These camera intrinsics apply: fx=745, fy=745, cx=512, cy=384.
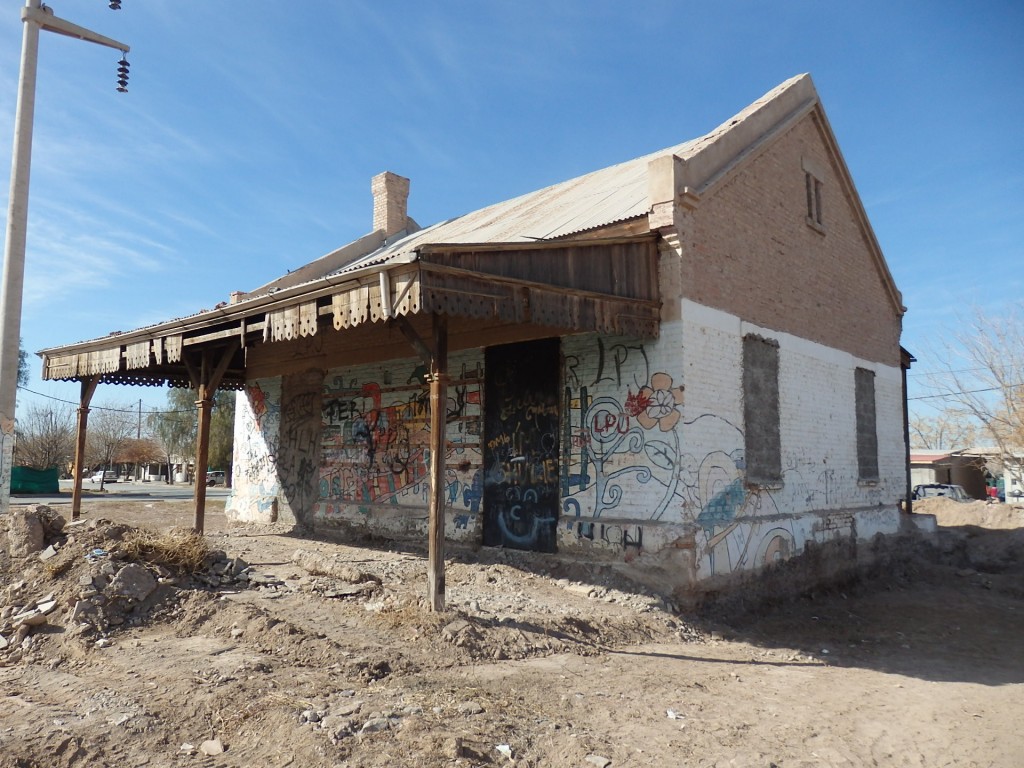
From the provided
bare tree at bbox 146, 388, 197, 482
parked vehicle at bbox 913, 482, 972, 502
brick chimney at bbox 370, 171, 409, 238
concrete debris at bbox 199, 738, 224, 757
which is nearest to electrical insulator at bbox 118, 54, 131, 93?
brick chimney at bbox 370, 171, 409, 238

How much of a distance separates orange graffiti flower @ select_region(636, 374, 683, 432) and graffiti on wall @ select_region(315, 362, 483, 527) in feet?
9.59

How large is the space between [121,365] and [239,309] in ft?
14.4

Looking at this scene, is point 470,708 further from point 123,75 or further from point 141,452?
point 141,452

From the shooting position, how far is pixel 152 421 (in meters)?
54.1

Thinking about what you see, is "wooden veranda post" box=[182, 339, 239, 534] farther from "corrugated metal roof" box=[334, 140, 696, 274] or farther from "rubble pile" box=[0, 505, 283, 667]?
"rubble pile" box=[0, 505, 283, 667]

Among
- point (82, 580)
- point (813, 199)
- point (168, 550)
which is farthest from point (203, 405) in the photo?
point (813, 199)

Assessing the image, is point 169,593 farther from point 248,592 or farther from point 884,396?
point 884,396

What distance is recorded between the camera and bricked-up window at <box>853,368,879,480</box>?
45.3 ft

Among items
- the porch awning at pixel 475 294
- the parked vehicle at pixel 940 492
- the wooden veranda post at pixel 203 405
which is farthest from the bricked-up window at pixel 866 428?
the parked vehicle at pixel 940 492

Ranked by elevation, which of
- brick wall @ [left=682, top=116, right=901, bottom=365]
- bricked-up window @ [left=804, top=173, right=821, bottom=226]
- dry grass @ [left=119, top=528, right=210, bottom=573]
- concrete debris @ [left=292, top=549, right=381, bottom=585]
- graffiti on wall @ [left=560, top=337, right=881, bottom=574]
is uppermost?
bricked-up window @ [left=804, top=173, right=821, bottom=226]

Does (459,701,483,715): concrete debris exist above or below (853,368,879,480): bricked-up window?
below

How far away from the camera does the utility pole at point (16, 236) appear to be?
11.0 m

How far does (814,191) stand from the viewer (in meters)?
13.4

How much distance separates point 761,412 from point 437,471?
18.5 feet
